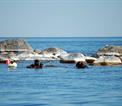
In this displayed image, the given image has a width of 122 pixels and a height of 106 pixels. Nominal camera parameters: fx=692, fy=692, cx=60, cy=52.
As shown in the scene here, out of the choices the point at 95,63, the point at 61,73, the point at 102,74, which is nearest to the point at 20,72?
the point at 61,73

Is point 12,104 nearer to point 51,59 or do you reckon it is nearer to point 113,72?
point 113,72

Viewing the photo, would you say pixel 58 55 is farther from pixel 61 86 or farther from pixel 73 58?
pixel 61 86

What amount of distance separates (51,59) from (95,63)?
50.9 ft

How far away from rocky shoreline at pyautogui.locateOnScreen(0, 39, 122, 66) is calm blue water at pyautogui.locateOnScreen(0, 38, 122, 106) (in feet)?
18.6

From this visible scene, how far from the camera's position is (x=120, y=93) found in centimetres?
5188

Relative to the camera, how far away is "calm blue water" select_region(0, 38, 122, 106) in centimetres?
4596

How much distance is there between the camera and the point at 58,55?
114 m

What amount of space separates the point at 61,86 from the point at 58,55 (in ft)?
178

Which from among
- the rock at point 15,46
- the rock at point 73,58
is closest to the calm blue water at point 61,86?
the rock at point 73,58

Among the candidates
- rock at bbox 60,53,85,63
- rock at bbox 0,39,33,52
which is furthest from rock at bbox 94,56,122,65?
rock at bbox 0,39,33,52

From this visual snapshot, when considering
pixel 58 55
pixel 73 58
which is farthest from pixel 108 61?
pixel 58 55

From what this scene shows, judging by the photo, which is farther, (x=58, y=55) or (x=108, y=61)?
(x=58, y=55)

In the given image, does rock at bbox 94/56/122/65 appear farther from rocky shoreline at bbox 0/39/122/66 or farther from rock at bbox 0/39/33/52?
rock at bbox 0/39/33/52

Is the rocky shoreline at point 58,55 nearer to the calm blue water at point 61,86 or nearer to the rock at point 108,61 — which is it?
the rock at point 108,61
